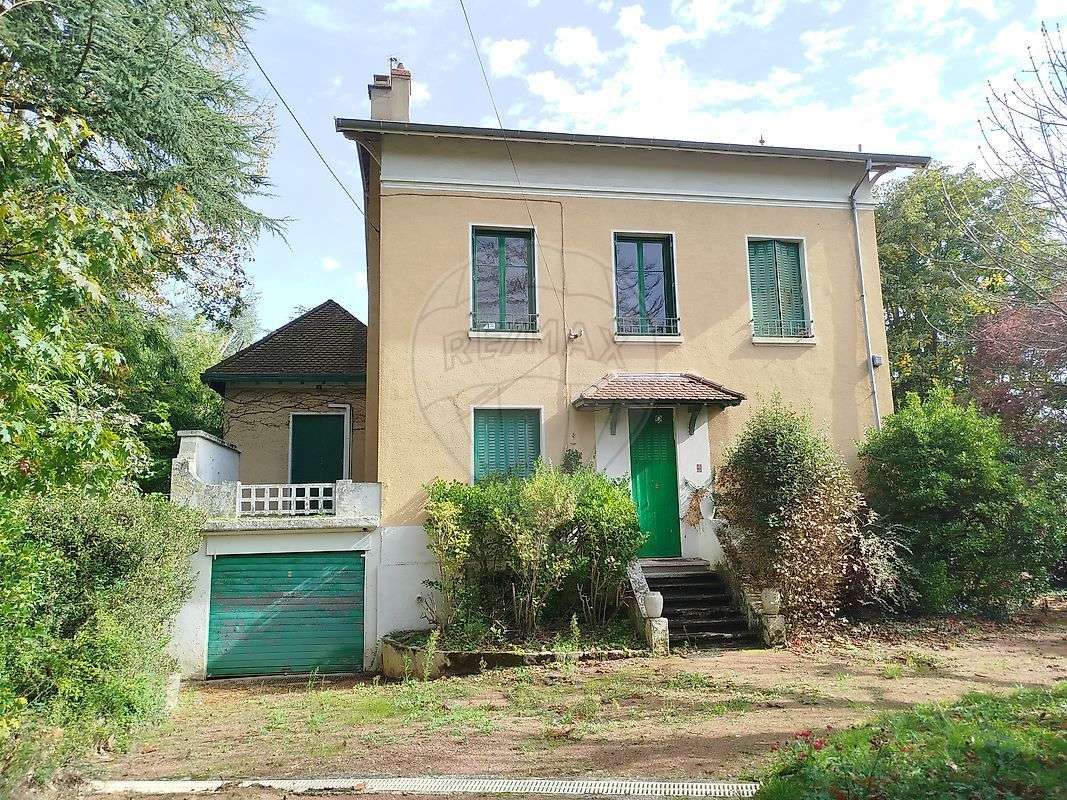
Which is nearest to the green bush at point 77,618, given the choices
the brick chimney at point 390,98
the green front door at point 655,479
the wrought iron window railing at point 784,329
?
the green front door at point 655,479

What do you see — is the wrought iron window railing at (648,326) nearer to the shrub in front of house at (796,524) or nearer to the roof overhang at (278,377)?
the shrub in front of house at (796,524)

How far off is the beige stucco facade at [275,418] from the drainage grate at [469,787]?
31.5 feet

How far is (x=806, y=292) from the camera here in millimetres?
13359

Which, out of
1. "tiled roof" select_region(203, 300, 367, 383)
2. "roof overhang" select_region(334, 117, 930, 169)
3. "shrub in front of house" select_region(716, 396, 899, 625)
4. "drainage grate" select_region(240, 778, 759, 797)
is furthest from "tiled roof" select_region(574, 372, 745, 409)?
"drainage grate" select_region(240, 778, 759, 797)

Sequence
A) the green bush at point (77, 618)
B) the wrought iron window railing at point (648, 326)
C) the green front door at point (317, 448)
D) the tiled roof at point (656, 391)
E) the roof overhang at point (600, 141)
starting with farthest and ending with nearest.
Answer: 1. the green front door at point (317, 448)
2. the wrought iron window railing at point (648, 326)
3. the roof overhang at point (600, 141)
4. the tiled roof at point (656, 391)
5. the green bush at point (77, 618)

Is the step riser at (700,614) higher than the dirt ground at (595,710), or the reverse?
the step riser at (700,614)

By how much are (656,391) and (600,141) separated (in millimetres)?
4754

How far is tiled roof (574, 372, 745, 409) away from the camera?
11762 millimetres

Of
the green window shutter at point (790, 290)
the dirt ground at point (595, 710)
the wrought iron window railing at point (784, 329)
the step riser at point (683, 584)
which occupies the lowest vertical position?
the dirt ground at point (595, 710)

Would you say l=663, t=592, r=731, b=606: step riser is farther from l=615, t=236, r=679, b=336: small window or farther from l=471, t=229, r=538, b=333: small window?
l=471, t=229, r=538, b=333: small window

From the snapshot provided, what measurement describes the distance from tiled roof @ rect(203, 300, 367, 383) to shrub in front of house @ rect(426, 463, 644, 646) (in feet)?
18.6

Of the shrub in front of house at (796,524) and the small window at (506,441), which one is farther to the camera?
the small window at (506,441)

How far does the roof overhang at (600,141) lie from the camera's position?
12180 mm

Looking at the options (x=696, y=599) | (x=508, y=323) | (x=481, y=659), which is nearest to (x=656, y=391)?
(x=508, y=323)
